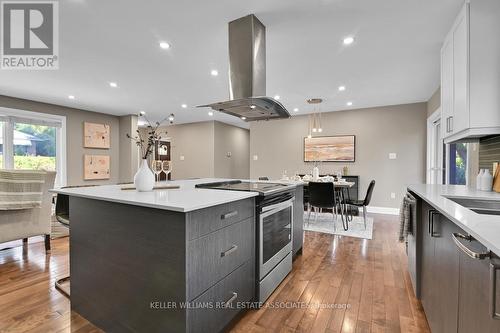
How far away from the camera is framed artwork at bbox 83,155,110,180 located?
19.7ft

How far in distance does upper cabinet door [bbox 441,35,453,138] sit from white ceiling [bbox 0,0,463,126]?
26cm

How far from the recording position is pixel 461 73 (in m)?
1.91

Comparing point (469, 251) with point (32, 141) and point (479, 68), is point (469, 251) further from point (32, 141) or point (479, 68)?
point (32, 141)

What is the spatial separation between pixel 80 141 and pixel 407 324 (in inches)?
276

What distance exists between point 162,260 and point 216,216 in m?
0.35

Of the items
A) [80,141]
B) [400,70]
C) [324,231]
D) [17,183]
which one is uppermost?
[400,70]

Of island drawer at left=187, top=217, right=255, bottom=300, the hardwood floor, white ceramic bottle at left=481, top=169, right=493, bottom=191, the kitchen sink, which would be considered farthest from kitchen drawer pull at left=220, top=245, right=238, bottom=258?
white ceramic bottle at left=481, top=169, right=493, bottom=191

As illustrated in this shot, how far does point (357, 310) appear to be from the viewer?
1.77 meters

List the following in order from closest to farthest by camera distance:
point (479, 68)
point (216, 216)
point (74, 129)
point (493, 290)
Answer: point (493, 290) → point (216, 216) → point (479, 68) → point (74, 129)

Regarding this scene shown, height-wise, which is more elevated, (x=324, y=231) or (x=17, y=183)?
(x=17, y=183)

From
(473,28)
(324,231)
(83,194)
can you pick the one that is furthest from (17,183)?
(473,28)

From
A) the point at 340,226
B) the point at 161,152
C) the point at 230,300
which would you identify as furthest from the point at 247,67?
the point at 340,226

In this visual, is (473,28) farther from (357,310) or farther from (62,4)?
(62,4)

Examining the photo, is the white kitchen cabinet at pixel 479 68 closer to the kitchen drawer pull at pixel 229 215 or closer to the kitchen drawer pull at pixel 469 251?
the kitchen drawer pull at pixel 469 251
